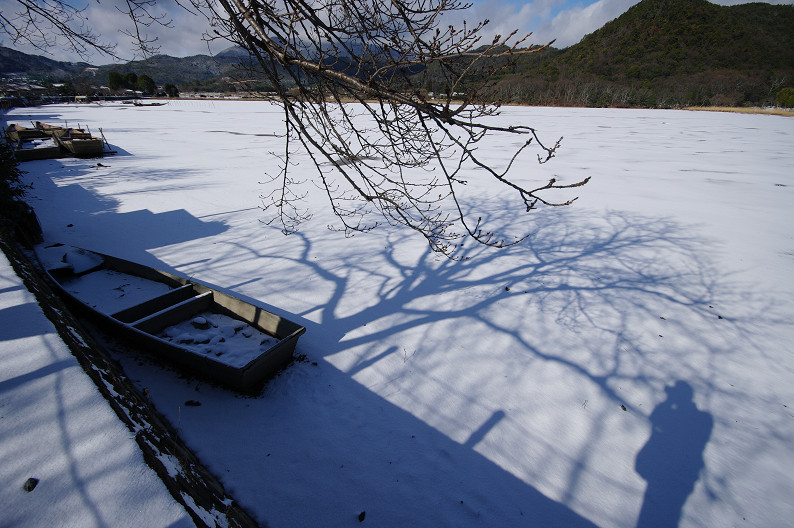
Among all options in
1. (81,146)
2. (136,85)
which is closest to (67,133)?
(81,146)

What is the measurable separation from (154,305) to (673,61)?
101038mm

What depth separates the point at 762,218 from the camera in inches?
344

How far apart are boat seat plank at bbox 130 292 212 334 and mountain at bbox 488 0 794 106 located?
183 ft

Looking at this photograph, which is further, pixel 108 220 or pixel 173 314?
pixel 108 220

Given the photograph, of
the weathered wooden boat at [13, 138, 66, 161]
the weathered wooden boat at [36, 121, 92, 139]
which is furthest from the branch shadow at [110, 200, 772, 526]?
the weathered wooden boat at [36, 121, 92, 139]

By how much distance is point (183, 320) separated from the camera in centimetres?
408

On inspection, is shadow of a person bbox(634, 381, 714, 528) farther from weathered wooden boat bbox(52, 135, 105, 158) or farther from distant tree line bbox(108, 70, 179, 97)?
distant tree line bbox(108, 70, 179, 97)

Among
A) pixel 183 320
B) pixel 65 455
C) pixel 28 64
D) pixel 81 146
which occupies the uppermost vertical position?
pixel 28 64

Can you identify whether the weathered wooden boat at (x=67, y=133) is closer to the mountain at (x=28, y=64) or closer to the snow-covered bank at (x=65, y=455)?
the mountain at (x=28, y=64)

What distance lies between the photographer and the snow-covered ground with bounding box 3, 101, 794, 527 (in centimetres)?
274

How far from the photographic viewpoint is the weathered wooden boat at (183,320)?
3.41 m

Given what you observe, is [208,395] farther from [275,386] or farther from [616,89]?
[616,89]

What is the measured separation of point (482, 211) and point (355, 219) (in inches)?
132

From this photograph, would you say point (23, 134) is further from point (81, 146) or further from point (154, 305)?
point (154, 305)
